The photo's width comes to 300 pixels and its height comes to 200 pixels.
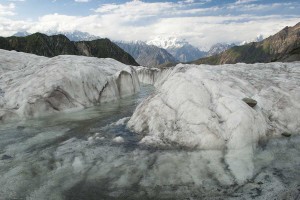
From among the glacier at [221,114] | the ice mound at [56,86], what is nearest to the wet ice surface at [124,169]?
the glacier at [221,114]

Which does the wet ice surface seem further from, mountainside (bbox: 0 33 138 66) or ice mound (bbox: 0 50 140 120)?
mountainside (bbox: 0 33 138 66)

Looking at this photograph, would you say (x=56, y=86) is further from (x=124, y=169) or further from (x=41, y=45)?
(x=41, y=45)

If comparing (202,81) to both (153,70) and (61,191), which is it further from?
(153,70)

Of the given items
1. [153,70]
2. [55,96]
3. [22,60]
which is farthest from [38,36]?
[55,96]

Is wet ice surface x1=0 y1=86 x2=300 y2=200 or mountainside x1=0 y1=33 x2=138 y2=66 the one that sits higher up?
mountainside x1=0 y1=33 x2=138 y2=66

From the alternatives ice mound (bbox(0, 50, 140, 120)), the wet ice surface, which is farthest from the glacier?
ice mound (bbox(0, 50, 140, 120))

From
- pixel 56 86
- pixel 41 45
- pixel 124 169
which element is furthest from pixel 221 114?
pixel 41 45
